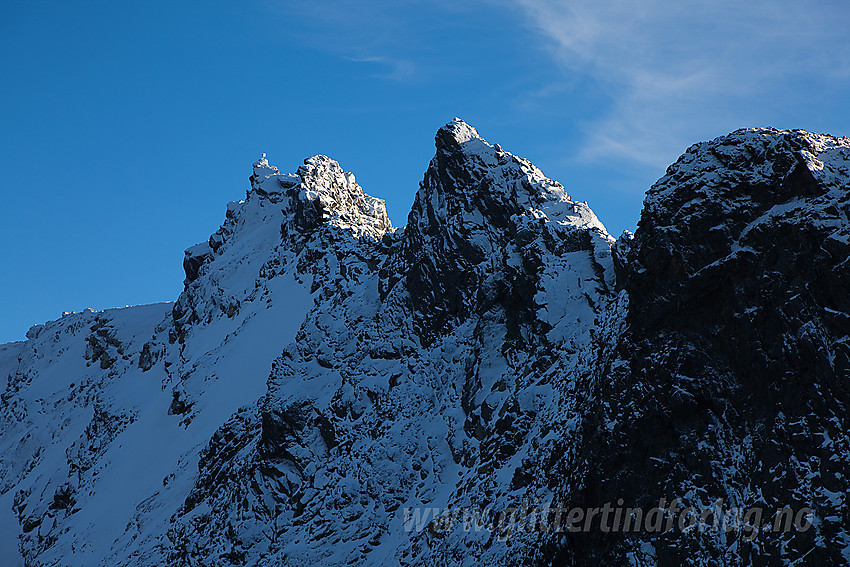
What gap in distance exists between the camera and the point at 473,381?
52312mm

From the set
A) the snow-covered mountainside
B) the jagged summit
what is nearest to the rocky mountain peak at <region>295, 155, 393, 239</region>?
the snow-covered mountainside

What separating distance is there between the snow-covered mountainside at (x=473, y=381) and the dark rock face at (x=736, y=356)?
9cm

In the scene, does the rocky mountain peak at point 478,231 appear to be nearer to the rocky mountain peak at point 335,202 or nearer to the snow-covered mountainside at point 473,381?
the snow-covered mountainside at point 473,381

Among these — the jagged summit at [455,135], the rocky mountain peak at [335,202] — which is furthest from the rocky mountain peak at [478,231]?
the rocky mountain peak at [335,202]

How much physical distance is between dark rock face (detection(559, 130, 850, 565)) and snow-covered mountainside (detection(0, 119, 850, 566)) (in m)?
0.09

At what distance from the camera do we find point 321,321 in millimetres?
64938

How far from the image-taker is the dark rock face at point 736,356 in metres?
31.4

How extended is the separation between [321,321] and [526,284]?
18.6 metres

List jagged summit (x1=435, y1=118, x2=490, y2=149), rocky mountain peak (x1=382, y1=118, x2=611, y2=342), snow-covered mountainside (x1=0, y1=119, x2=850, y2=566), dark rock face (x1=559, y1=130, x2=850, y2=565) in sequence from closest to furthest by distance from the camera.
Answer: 1. dark rock face (x1=559, y1=130, x2=850, y2=565)
2. snow-covered mountainside (x1=0, y1=119, x2=850, y2=566)
3. rocky mountain peak (x1=382, y1=118, x2=611, y2=342)
4. jagged summit (x1=435, y1=118, x2=490, y2=149)

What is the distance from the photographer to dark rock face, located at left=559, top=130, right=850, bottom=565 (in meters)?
31.4

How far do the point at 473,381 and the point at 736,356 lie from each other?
1973 cm

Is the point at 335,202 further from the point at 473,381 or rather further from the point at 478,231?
the point at 473,381

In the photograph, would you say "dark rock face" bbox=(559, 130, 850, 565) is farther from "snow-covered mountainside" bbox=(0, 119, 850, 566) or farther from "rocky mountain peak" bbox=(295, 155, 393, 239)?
"rocky mountain peak" bbox=(295, 155, 393, 239)

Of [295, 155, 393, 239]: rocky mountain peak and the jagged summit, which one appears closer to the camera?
the jagged summit
